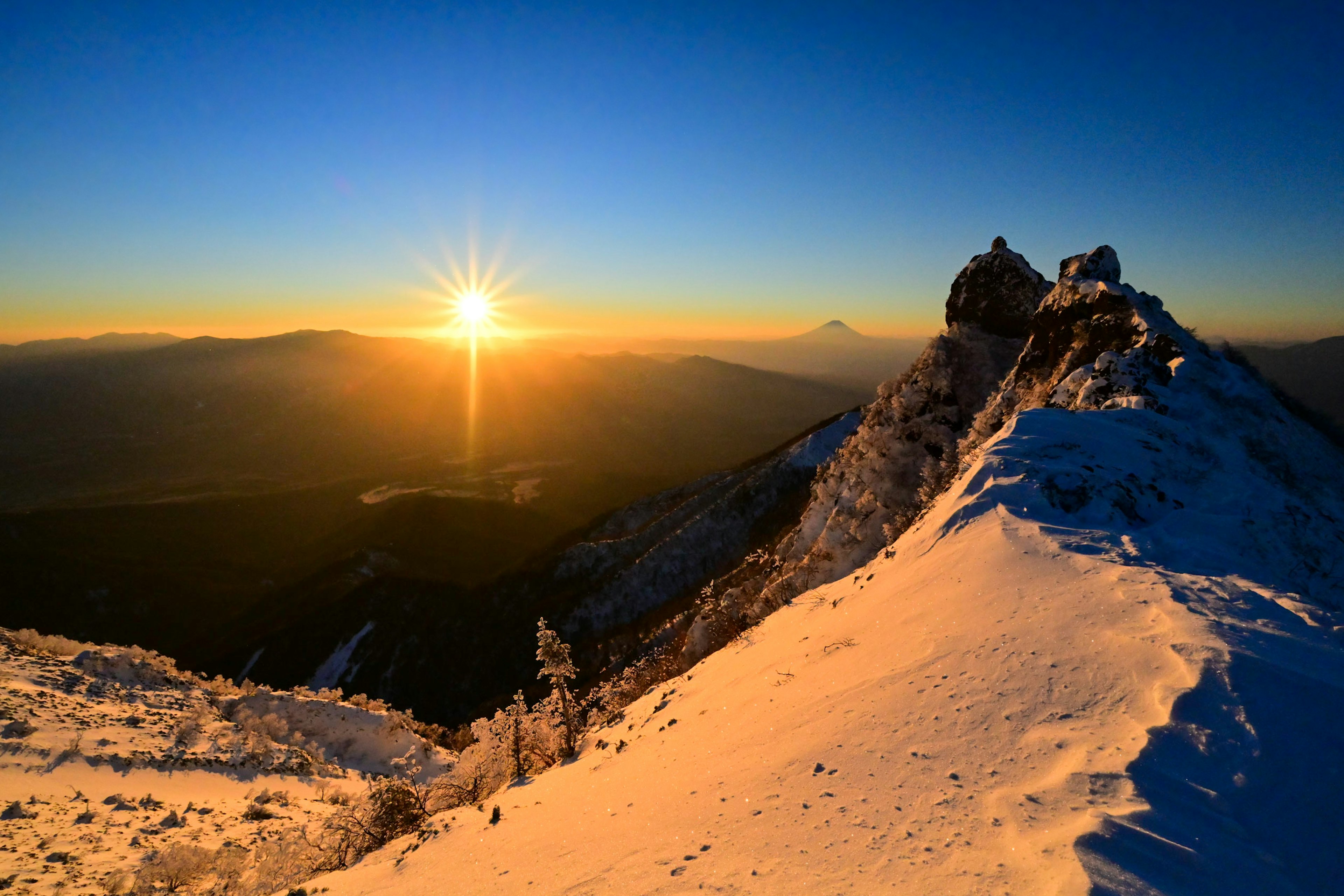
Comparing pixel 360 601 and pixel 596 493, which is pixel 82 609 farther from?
pixel 596 493

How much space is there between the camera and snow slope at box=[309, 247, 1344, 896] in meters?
4.54

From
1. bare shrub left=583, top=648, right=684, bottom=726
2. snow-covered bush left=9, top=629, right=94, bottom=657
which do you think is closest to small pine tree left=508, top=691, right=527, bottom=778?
bare shrub left=583, top=648, right=684, bottom=726

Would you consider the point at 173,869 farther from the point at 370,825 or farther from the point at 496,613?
the point at 496,613

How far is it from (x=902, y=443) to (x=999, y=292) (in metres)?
12.8

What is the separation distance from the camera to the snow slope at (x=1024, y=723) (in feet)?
14.9

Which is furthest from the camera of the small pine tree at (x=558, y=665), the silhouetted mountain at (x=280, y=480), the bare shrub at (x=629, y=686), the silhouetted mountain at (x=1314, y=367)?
the silhouetted mountain at (x=1314, y=367)

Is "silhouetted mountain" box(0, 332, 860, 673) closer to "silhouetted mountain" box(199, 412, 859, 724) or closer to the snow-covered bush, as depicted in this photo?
"silhouetted mountain" box(199, 412, 859, 724)

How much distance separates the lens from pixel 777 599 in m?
25.8

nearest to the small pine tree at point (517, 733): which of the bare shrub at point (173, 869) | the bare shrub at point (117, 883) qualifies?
the bare shrub at point (173, 869)

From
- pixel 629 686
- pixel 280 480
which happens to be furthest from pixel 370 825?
pixel 280 480

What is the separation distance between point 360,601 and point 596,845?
48096 millimetres

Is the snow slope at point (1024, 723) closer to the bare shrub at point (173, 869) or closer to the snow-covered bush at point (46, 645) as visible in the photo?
the bare shrub at point (173, 869)

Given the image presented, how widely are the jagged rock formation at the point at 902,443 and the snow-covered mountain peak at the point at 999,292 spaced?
49 mm

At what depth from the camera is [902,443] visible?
98.8ft
